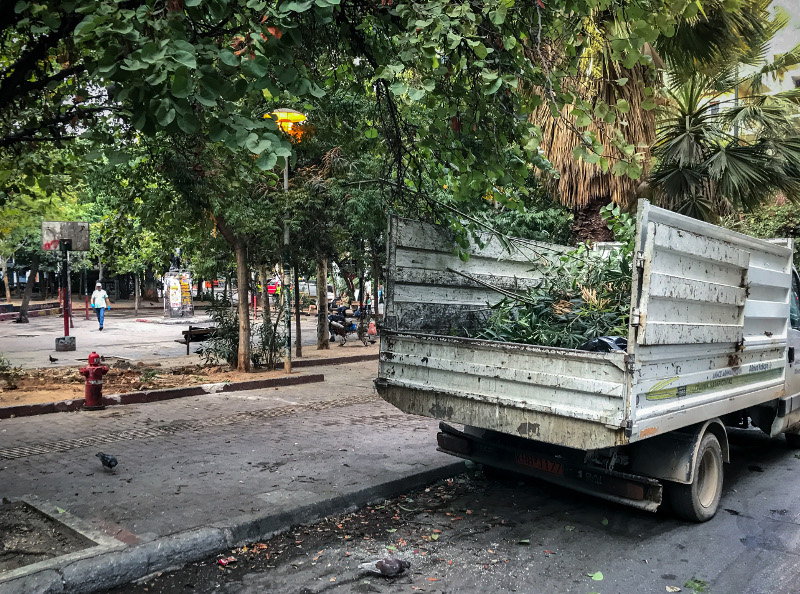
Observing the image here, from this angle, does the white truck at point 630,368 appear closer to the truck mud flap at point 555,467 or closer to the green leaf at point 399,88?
the truck mud flap at point 555,467

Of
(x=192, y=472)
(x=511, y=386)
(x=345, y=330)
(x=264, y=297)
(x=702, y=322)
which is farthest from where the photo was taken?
(x=345, y=330)

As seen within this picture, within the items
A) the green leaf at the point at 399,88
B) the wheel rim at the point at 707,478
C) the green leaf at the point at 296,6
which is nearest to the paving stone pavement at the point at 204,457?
the wheel rim at the point at 707,478

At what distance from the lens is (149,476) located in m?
6.11

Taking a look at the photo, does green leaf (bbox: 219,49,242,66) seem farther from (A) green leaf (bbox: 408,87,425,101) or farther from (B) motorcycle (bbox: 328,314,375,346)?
(B) motorcycle (bbox: 328,314,375,346)

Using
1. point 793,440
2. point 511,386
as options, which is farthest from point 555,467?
point 793,440

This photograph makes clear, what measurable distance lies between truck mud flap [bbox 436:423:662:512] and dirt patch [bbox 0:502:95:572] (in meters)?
3.09

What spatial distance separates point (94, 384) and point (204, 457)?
11.0ft

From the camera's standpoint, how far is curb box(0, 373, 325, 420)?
29.3 ft

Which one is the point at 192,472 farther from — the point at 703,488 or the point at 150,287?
the point at 150,287

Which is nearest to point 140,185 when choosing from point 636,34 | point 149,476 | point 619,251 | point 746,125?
point 149,476

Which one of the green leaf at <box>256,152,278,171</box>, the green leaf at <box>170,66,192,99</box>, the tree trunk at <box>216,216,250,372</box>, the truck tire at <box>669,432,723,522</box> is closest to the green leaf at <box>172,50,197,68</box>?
the green leaf at <box>170,66,192,99</box>

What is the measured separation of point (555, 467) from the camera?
5.13 m

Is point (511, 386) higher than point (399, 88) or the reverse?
the reverse

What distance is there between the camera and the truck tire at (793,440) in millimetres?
7652
